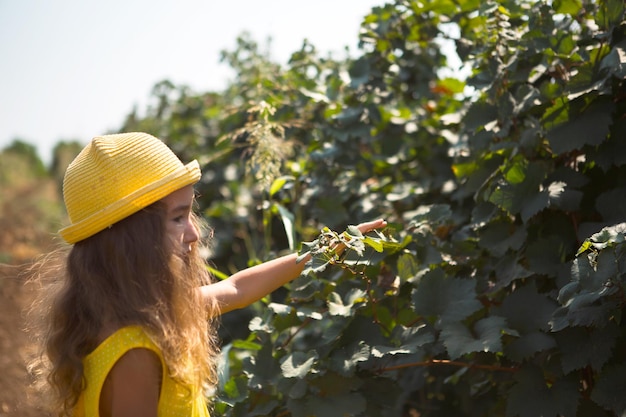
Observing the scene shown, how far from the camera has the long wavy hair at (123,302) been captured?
156 cm

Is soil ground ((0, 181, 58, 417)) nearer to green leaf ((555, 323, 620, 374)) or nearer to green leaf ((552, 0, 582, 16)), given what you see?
green leaf ((555, 323, 620, 374))

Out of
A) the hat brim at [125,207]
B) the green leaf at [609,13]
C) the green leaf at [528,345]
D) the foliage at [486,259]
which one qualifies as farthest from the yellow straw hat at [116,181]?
the green leaf at [609,13]

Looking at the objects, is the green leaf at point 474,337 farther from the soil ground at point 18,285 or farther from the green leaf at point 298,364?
the soil ground at point 18,285

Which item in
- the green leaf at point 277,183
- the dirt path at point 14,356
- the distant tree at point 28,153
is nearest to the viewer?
the green leaf at point 277,183

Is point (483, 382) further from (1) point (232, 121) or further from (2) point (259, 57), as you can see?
(2) point (259, 57)

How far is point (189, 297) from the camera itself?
1.65 meters

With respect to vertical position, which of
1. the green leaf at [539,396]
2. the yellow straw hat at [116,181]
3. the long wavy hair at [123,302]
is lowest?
the green leaf at [539,396]

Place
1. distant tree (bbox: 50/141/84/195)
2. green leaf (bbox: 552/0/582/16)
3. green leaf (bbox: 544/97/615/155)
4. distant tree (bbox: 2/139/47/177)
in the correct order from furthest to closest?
distant tree (bbox: 2/139/47/177) < distant tree (bbox: 50/141/84/195) < green leaf (bbox: 552/0/582/16) < green leaf (bbox: 544/97/615/155)

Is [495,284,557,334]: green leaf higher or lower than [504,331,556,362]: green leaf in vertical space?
higher

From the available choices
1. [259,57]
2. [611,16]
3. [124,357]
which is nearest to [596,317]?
[611,16]

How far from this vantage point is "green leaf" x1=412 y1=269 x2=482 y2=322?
6.37ft

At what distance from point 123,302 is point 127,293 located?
0.06 feet

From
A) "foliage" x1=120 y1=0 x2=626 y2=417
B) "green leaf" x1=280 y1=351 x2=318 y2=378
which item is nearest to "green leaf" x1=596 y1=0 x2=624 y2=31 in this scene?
"foliage" x1=120 y1=0 x2=626 y2=417

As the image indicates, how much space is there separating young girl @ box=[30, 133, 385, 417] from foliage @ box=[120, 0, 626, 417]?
1.04 feet
